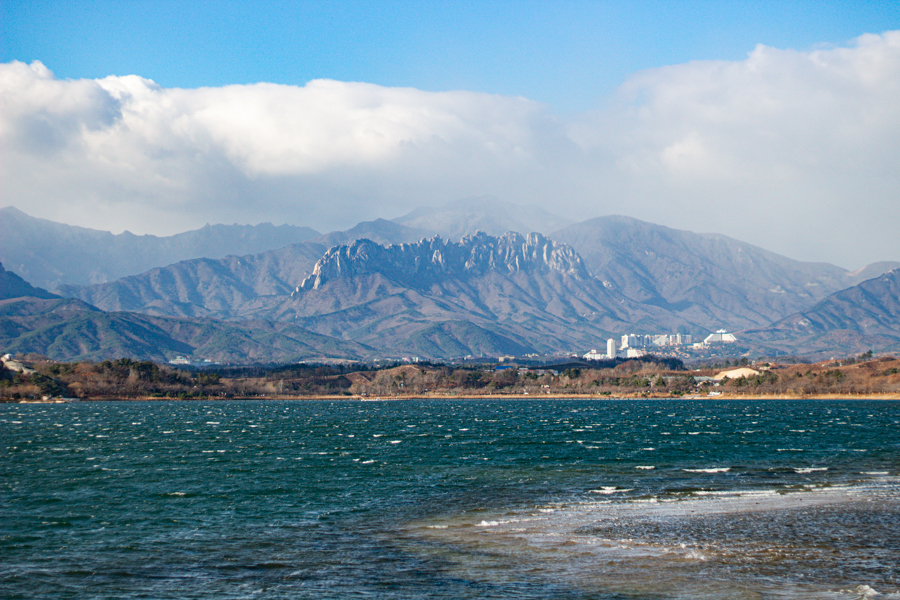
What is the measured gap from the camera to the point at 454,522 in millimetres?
43469

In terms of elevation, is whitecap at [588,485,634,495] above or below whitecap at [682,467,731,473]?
above

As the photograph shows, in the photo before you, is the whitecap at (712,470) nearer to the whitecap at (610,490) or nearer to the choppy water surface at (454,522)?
the choppy water surface at (454,522)

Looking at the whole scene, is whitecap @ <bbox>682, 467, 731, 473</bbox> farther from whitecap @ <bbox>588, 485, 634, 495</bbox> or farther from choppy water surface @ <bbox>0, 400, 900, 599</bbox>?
whitecap @ <bbox>588, 485, 634, 495</bbox>

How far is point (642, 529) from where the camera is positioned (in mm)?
40250

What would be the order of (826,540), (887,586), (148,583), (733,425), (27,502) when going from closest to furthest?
(887,586) < (148,583) < (826,540) < (27,502) < (733,425)

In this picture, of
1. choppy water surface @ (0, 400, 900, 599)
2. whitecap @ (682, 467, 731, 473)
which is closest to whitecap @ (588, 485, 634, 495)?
choppy water surface @ (0, 400, 900, 599)

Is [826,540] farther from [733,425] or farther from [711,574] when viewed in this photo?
[733,425]

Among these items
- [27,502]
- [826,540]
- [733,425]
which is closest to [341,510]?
[27,502]

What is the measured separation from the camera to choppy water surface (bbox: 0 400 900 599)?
3039 centimetres

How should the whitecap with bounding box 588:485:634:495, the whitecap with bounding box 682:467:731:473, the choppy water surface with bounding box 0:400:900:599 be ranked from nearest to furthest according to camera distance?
the choppy water surface with bounding box 0:400:900:599 → the whitecap with bounding box 588:485:634:495 → the whitecap with bounding box 682:467:731:473

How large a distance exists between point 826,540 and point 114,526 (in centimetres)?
3972

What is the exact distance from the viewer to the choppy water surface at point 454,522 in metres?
30.4

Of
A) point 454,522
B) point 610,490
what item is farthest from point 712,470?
point 454,522

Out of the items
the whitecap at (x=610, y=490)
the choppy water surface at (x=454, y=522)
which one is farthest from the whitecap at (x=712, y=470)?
the whitecap at (x=610, y=490)
